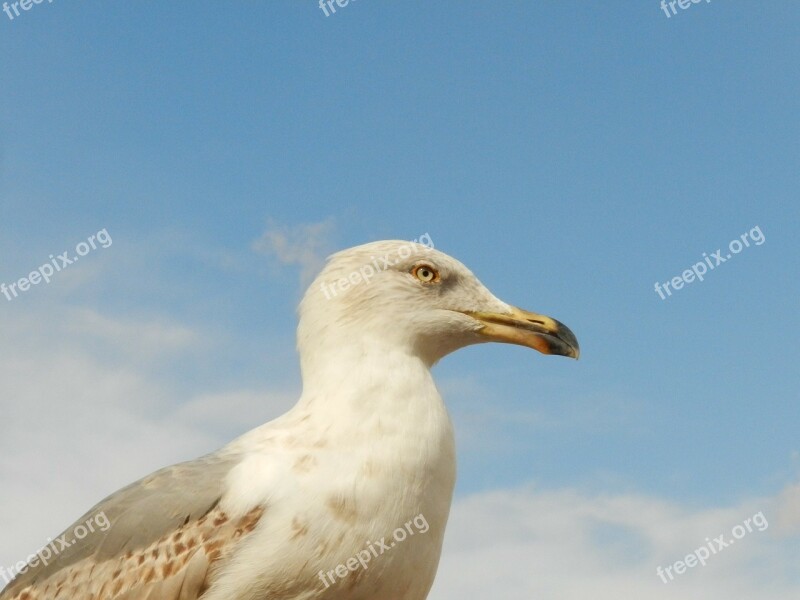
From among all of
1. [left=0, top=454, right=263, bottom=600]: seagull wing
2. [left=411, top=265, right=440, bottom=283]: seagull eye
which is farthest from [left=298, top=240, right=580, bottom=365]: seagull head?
[left=0, top=454, right=263, bottom=600]: seagull wing

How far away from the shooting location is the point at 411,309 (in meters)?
5.67

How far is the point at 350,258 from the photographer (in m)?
5.86

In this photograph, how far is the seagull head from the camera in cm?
560

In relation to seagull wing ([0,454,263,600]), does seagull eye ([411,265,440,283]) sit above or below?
above

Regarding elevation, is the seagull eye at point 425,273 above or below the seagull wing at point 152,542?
above

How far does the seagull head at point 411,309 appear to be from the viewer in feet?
18.4

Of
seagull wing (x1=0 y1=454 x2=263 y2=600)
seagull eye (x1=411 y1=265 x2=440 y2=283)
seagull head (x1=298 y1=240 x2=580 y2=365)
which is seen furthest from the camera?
seagull eye (x1=411 y1=265 x2=440 y2=283)

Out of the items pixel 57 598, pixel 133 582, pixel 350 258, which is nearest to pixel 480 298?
pixel 350 258

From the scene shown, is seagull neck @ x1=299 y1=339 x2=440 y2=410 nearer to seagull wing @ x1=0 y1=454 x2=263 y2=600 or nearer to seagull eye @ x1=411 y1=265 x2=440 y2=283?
seagull eye @ x1=411 y1=265 x2=440 y2=283

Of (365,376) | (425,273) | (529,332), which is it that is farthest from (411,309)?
(529,332)

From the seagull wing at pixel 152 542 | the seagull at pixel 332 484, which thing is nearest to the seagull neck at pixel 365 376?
the seagull at pixel 332 484

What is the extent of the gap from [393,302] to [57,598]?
261 cm

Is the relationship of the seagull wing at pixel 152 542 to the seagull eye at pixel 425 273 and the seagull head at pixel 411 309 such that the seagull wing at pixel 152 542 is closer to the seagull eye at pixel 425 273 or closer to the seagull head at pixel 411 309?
the seagull head at pixel 411 309

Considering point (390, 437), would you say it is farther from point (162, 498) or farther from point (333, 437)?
point (162, 498)
